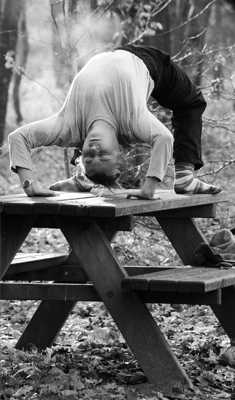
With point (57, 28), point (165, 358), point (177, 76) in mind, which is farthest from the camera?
point (57, 28)

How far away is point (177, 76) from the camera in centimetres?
681

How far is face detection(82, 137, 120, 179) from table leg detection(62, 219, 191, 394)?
44 cm

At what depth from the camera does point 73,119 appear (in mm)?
6027

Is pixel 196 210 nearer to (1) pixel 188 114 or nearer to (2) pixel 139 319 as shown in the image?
(1) pixel 188 114

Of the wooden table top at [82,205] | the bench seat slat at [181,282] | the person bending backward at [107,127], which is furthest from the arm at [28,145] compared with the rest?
the bench seat slat at [181,282]

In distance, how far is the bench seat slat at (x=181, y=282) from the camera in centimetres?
517

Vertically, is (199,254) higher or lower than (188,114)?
lower

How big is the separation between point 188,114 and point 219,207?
2.61 metres

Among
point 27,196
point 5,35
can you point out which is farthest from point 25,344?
point 5,35

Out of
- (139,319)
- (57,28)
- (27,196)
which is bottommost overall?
(139,319)

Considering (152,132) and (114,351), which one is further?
(114,351)

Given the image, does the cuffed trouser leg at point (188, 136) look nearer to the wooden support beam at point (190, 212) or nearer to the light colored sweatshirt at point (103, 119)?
the wooden support beam at point (190, 212)

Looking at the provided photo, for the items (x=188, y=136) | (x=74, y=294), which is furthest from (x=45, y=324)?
(x=188, y=136)

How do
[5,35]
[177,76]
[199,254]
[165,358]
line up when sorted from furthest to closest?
[5,35] < [177,76] < [199,254] < [165,358]
